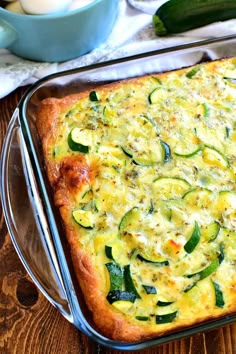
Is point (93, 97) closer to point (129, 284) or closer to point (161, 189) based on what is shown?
point (161, 189)

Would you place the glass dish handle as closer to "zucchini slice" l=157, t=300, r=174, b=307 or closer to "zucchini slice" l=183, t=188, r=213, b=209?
"zucchini slice" l=157, t=300, r=174, b=307

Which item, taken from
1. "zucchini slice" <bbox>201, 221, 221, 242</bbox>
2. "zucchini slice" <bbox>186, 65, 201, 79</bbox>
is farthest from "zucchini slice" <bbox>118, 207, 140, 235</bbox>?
"zucchini slice" <bbox>186, 65, 201, 79</bbox>

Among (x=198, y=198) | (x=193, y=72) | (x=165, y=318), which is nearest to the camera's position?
(x=165, y=318)

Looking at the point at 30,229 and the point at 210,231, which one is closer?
the point at 210,231

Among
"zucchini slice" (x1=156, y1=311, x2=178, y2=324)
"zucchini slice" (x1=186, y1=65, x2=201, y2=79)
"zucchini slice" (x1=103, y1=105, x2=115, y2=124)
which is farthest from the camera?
"zucchini slice" (x1=186, y1=65, x2=201, y2=79)

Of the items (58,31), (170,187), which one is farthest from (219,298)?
(58,31)
